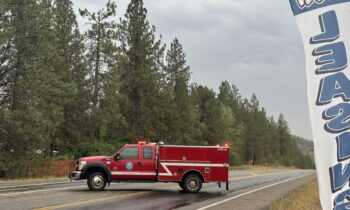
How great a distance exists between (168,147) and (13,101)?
51.2ft

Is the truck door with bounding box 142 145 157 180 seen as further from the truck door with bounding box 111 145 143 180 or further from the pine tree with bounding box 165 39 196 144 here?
the pine tree with bounding box 165 39 196 144

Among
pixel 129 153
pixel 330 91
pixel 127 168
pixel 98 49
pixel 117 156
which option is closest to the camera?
pixel 330 91

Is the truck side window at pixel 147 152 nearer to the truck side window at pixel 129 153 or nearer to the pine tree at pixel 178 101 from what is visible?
the truck side window at pixel 129 153

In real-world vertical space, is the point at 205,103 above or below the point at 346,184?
above

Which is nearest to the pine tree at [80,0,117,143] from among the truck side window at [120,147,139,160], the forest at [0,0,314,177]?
the forest at [0,0,314,177]

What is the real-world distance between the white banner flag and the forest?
2725cm

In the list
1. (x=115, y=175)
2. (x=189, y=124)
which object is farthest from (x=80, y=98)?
(x=115, y=175)

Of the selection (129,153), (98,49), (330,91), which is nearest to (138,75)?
(98,49)

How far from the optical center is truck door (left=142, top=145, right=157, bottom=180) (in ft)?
68.4

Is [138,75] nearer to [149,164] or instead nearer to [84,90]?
[84,90]

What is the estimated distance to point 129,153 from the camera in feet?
69.3

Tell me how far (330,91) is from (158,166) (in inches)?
652

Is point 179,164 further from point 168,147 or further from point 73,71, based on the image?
point 73,71

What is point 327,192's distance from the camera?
4.61 metres
